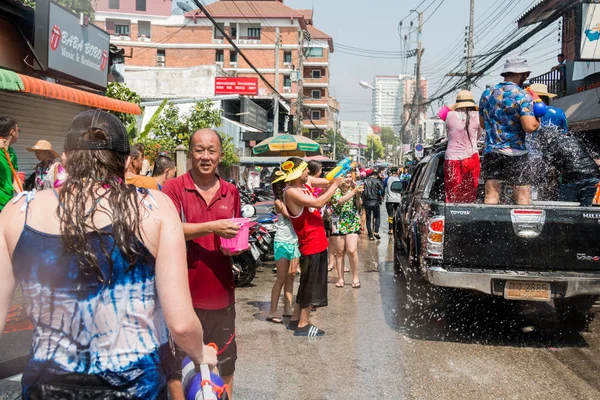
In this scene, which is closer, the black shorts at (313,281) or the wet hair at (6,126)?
the wet hair at (6,126)

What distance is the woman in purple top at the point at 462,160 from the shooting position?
707 cm

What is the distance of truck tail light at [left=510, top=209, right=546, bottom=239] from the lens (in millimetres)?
5441

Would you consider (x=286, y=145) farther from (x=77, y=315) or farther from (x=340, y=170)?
(x=77, y=315)

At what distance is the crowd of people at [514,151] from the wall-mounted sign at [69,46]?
26.6ft

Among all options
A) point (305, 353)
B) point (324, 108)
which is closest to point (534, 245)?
point (305, 353)

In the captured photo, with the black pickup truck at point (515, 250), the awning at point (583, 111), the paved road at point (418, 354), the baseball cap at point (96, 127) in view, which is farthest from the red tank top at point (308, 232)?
the awning at point (583, 111)

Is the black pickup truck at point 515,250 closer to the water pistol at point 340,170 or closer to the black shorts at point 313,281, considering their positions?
the water pistol at point 340,170

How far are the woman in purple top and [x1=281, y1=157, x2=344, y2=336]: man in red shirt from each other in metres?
1.80

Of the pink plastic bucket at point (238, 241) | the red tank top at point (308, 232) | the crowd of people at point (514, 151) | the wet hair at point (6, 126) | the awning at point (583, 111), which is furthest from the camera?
the awning at point (583, 111)

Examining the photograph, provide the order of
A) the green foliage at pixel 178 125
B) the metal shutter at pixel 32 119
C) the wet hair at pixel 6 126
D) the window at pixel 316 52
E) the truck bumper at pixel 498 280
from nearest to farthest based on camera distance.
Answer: the truck bumper at pixel 498 280 → the wet hair at pixel 6 126 → the metal shutter at pixel 32 119 → the green foliage at pixel 178 125 → the window at pixel 316 52

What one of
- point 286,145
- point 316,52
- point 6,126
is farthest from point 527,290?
point 316,52

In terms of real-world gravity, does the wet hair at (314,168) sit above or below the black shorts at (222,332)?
above

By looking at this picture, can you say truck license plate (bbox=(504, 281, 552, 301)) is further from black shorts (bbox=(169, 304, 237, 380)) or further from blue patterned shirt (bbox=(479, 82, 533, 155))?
black shorts (bbox=(169, 304, 237, 380))

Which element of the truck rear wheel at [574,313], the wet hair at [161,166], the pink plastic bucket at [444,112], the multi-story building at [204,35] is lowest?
the truck rear wheel at [574,313]
